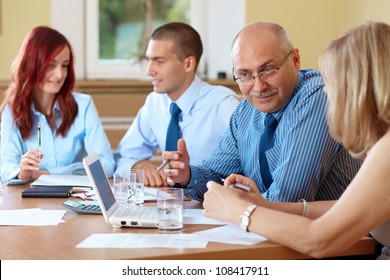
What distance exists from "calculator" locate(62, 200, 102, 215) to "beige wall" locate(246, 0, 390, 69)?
2.83 m

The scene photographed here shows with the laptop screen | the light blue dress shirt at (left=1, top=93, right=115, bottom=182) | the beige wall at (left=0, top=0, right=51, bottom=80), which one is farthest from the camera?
the beige wall at (left=0, top=0, right=51, bottom=80)

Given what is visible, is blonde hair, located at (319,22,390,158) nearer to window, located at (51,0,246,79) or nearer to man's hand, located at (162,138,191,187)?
man's hand, located at (162,138,191,187)

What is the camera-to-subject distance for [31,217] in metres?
2.30

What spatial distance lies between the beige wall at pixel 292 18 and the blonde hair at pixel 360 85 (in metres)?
2.87

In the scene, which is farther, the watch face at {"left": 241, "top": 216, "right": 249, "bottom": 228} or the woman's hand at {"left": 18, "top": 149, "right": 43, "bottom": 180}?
the woman's hand at {"left": 18, "top": 149, "right": 43, "bottom": 180}

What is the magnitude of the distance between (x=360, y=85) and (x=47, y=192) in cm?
134

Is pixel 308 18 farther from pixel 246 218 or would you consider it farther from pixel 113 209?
pixel 246 218

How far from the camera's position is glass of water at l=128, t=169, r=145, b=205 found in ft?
8.30

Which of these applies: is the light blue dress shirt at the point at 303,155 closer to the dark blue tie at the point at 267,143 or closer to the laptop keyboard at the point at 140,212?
the dark blue tie at the point at 267,143

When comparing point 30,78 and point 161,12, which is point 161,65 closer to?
point 30,78

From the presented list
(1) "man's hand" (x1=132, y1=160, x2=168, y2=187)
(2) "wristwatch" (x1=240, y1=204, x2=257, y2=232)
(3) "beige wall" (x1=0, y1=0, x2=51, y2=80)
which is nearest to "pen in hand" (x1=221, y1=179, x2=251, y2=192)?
(2) "wristwatch" (x1=240, y1=204, x2=257, y2=232)

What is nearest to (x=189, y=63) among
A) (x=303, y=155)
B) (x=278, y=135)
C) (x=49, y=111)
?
(x=49, y=111)

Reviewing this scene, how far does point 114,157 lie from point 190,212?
4.31ft

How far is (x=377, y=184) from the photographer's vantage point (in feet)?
5.83
